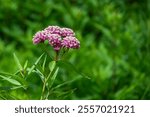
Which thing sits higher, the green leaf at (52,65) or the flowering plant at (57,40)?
the flowering plant at (57,40)

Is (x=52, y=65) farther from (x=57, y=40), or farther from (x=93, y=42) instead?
(x=93, y=42)

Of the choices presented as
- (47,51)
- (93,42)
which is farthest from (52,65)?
(93,42)

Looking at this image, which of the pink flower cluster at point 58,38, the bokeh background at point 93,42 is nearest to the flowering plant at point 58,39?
the pink flower cluster at point 58,38

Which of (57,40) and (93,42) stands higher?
(93,42)

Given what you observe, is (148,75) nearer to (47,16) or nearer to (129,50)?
(129,50)

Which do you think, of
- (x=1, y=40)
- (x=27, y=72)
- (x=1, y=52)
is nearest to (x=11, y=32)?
(x=1, y=40)

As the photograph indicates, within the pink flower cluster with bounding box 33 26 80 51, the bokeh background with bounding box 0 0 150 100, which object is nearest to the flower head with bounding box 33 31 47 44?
the pink flower cluster with bounding box 33 26 80 51

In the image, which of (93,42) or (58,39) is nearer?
(58,39)

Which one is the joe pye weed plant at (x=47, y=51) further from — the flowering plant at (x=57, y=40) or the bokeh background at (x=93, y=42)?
the bokeh background at (x=93, y=42)
